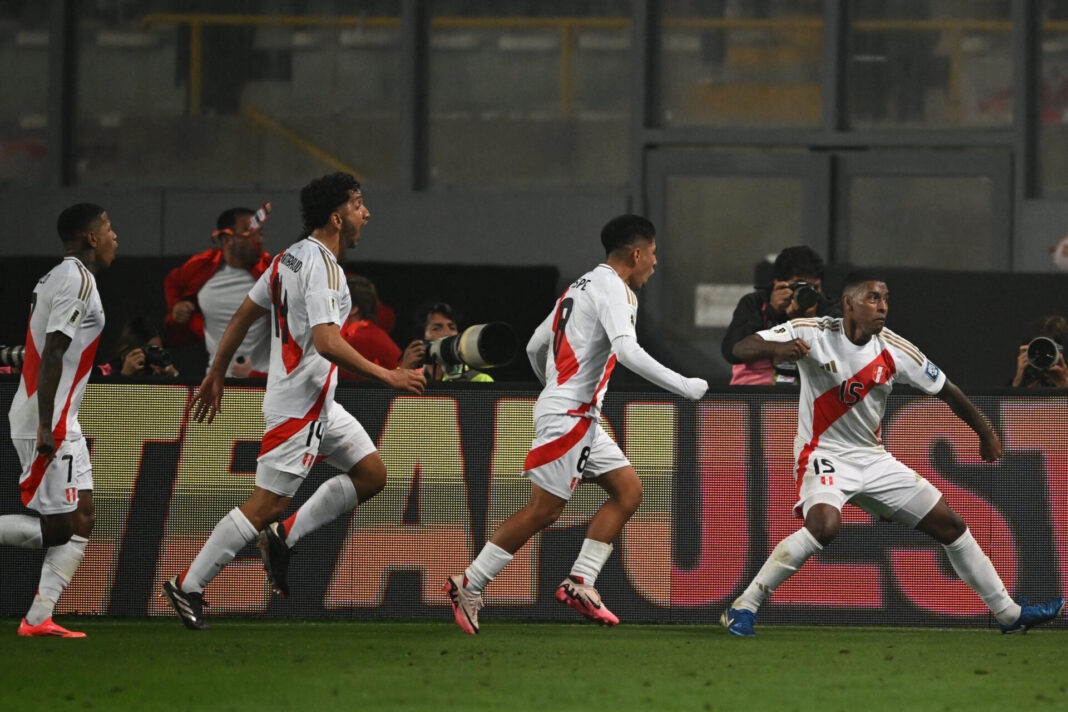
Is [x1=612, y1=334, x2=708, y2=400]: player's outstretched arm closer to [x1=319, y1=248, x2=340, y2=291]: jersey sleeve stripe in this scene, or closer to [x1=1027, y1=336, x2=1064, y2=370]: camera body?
[x1=319, y1=248, x2=340, y2=291]: jersey sleeve stripe

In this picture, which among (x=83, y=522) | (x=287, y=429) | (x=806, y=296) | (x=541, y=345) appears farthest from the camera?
(x=806, y=296)

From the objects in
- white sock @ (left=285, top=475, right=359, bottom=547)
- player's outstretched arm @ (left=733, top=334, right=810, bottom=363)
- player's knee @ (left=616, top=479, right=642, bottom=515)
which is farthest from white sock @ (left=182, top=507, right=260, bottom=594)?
player's outstretched arm @ (left=733, top=334, right=810, bottom=363)

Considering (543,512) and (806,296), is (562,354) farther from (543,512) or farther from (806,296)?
(806,296)

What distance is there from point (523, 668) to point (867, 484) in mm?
2104

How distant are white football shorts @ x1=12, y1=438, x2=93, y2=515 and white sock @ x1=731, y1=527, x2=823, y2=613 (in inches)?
123

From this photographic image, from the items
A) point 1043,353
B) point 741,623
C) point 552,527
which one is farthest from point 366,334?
point 1043,353

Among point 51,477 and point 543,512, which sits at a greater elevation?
point 51,477

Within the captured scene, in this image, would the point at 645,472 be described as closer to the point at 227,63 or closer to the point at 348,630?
the point at 348,630

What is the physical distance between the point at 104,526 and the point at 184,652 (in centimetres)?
174

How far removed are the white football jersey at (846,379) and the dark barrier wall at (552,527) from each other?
0.64 metres

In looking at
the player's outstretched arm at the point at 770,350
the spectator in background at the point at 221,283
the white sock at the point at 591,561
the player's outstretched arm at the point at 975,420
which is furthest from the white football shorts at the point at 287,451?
the player's outstretched arm at the point at 975,420

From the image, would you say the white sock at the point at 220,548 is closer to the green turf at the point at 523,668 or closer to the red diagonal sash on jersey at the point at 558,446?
the green turf at the point at 523,668

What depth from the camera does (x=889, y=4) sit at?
51.6 feet

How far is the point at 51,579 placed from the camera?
754cm
